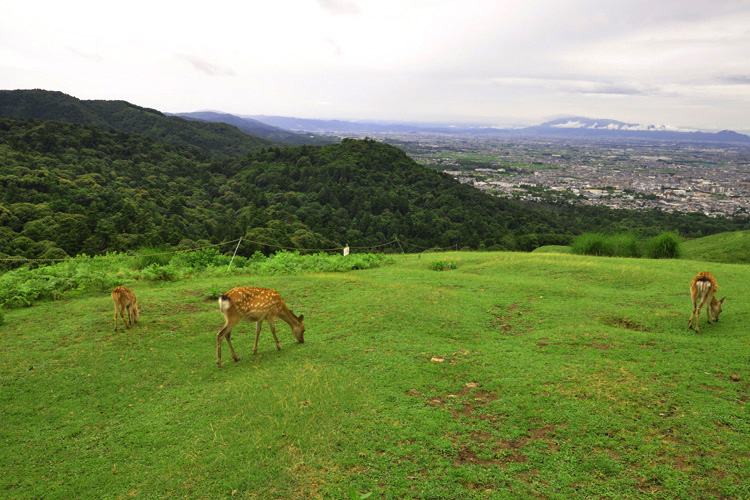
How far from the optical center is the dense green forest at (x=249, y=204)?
3316 centimetres

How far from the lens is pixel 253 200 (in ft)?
198

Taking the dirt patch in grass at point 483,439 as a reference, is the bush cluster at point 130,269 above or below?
below

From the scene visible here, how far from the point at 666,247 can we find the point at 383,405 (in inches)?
837

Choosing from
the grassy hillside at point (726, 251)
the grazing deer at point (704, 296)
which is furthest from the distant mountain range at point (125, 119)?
the grazing deer at point (704, 296)

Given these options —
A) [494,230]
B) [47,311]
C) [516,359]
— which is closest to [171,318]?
[47,311]

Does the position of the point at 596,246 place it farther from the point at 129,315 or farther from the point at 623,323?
the point at 129,315

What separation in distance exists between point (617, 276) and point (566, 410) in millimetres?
11216

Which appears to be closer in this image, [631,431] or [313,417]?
[631,431]

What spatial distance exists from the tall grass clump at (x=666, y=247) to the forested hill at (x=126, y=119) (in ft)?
354

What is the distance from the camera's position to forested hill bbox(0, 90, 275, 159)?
103 metres

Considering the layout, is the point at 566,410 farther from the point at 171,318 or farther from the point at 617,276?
the point at 617,276

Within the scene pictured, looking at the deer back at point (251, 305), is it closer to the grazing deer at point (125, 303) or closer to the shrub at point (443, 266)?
the grazing deer at point (125, 303)

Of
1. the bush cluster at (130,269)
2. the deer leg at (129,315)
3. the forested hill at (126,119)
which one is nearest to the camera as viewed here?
the deer leg at (129,315)

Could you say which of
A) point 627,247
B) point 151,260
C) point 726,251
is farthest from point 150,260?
point 726,251
